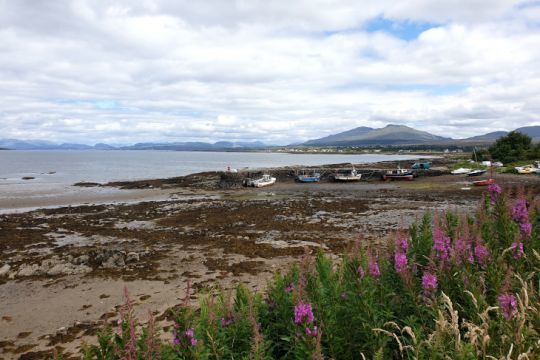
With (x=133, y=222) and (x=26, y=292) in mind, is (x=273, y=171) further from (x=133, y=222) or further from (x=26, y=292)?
(x=26, y=292)

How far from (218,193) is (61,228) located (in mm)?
22904

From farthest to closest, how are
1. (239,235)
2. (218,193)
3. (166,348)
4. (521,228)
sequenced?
1. (218,193)
2. (239,235)
3. (521,228)
4. (166,348)

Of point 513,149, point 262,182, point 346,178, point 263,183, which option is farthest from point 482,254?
point 513,149

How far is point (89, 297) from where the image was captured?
12797mm

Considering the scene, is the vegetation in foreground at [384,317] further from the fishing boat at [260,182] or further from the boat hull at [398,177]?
the boat hull at [398,177]

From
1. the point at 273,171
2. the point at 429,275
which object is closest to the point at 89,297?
the point at 429,275

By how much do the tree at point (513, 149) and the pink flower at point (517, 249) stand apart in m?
77.3

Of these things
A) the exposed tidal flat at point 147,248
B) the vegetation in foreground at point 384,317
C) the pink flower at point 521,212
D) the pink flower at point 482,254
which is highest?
the pink flower at point 521,212

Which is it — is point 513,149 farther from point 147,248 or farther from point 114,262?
point 114,262

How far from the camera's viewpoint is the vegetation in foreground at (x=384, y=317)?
353 cm

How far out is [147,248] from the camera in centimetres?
1947

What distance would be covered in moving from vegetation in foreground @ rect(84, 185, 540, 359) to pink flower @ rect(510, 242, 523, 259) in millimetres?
14

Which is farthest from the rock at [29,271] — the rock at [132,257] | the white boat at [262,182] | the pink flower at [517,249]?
the white boat at [262,182]

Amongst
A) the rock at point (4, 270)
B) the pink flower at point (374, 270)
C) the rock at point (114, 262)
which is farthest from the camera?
the rock at point (114, 262)
